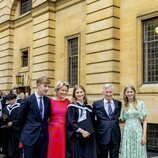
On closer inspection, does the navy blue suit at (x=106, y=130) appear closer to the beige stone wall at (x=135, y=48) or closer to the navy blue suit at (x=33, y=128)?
the navy blue suit at (x=33, y=128)

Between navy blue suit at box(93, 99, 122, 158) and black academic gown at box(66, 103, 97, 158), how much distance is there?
0.33m

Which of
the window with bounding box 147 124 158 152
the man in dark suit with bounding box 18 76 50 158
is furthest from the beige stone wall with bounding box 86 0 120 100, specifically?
the man in dark suit with bounding box 18 76 50 158

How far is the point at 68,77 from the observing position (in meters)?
20.3

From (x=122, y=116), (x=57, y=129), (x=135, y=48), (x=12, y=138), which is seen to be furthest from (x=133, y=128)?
(x=135, y=48)

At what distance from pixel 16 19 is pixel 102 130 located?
63.2 feet

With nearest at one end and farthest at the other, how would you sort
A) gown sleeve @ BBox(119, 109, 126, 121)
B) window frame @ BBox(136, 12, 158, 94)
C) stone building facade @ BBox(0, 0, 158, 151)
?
gown sleeve @ BBox(119, 109, 126, 121)
window frame @ BBox(136, 12, 158, 94)
stone building facade @ BBox(0, 0, 158, 151)

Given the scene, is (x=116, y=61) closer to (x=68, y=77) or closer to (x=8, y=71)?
(x=68, y=77)

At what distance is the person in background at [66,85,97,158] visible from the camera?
285 inches

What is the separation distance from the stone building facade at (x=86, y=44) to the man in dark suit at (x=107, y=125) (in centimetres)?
669

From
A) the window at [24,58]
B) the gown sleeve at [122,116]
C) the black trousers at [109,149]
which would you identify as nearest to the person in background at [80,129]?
the black trousers at [109,149]

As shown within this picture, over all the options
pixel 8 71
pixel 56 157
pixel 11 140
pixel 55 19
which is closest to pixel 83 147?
pixel 56 157

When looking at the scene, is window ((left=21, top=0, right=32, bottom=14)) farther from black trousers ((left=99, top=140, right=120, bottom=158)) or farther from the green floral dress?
black trousers ((left=99, top=140, right=120, bottom=158))

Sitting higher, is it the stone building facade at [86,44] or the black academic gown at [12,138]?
the stone building facade at [86,44]

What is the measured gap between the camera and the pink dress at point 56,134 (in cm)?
723
